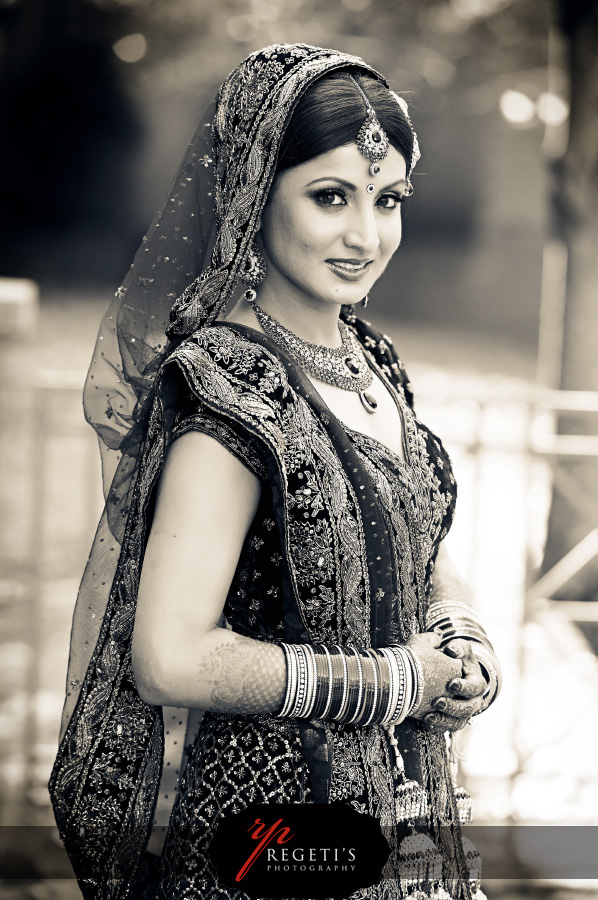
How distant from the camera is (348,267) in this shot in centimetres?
103

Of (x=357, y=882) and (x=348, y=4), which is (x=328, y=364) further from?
(x=348, y=4)

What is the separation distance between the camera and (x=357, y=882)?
1023 mm

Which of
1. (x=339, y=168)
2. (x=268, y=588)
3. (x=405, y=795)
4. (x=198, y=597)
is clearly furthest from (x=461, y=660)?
(x=339, y=168)

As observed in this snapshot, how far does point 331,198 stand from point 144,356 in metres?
0.34

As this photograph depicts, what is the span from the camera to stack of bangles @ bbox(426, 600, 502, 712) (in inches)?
43.3

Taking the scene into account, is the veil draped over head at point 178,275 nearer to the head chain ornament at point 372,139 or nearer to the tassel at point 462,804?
the head chain ornament at point 372,139

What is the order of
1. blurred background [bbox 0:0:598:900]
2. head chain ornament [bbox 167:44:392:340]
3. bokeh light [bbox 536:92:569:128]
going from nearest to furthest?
head chain ornament [bbox 167:44:392:340], blurred background [bbox 0:0:598:900], bokeh light [bbox 536:92:569:128]

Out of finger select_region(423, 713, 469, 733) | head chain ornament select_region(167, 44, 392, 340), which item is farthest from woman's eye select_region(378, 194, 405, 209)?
finger select_region(423, 713, 469, 733)

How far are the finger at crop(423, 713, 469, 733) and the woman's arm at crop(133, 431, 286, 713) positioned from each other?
25 cm

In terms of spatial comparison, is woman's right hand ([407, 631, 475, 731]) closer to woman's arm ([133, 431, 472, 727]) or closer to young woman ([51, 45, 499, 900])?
young woman ([51, 45, 499, 900])

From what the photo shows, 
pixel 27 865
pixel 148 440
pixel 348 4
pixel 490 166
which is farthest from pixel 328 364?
pixel 27 865

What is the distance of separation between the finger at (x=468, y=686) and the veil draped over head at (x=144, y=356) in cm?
37

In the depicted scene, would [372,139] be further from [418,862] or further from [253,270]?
[418,862]

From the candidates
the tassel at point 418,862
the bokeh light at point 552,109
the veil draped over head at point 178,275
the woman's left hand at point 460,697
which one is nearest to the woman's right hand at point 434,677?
the woman's left hand at point 460,697
